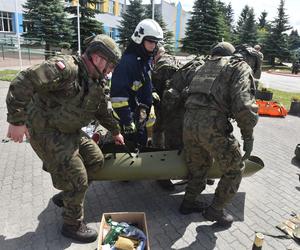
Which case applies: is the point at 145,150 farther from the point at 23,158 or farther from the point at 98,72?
the point at 23,158

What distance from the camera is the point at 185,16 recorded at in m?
53.2

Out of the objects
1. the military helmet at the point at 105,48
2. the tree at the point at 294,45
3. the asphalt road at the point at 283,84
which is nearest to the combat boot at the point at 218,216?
the military helmet at the point at 105,48

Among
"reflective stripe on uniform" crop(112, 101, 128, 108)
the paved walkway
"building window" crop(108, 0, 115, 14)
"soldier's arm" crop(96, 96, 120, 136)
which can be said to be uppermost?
"building window" crop(108, 0, 115, 14)

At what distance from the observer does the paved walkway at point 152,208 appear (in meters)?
3.33

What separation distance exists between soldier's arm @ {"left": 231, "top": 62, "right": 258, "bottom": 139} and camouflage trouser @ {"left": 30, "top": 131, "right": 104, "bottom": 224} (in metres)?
1.61

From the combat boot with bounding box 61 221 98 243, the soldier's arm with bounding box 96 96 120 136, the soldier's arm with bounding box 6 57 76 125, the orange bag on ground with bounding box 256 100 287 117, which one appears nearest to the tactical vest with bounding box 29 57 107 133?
the soldier's arm with bounding box 6 57 76 125

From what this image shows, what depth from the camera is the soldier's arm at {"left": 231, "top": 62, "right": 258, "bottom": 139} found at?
118 inches

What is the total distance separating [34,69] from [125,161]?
5.27ft

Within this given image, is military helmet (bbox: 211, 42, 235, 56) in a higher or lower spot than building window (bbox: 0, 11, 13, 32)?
lower

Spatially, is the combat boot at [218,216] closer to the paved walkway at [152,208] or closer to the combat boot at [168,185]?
the paved walkway at [152,208]

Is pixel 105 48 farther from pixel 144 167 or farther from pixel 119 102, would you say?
pixel 144 167

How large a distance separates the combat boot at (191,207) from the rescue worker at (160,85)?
0.64 meters

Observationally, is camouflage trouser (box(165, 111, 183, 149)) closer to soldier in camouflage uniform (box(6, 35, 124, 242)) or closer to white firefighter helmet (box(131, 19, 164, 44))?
white firefighter helmet (box(131, 19, 164, 44))

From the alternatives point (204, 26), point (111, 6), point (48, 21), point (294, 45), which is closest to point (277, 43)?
point (204, 26)
